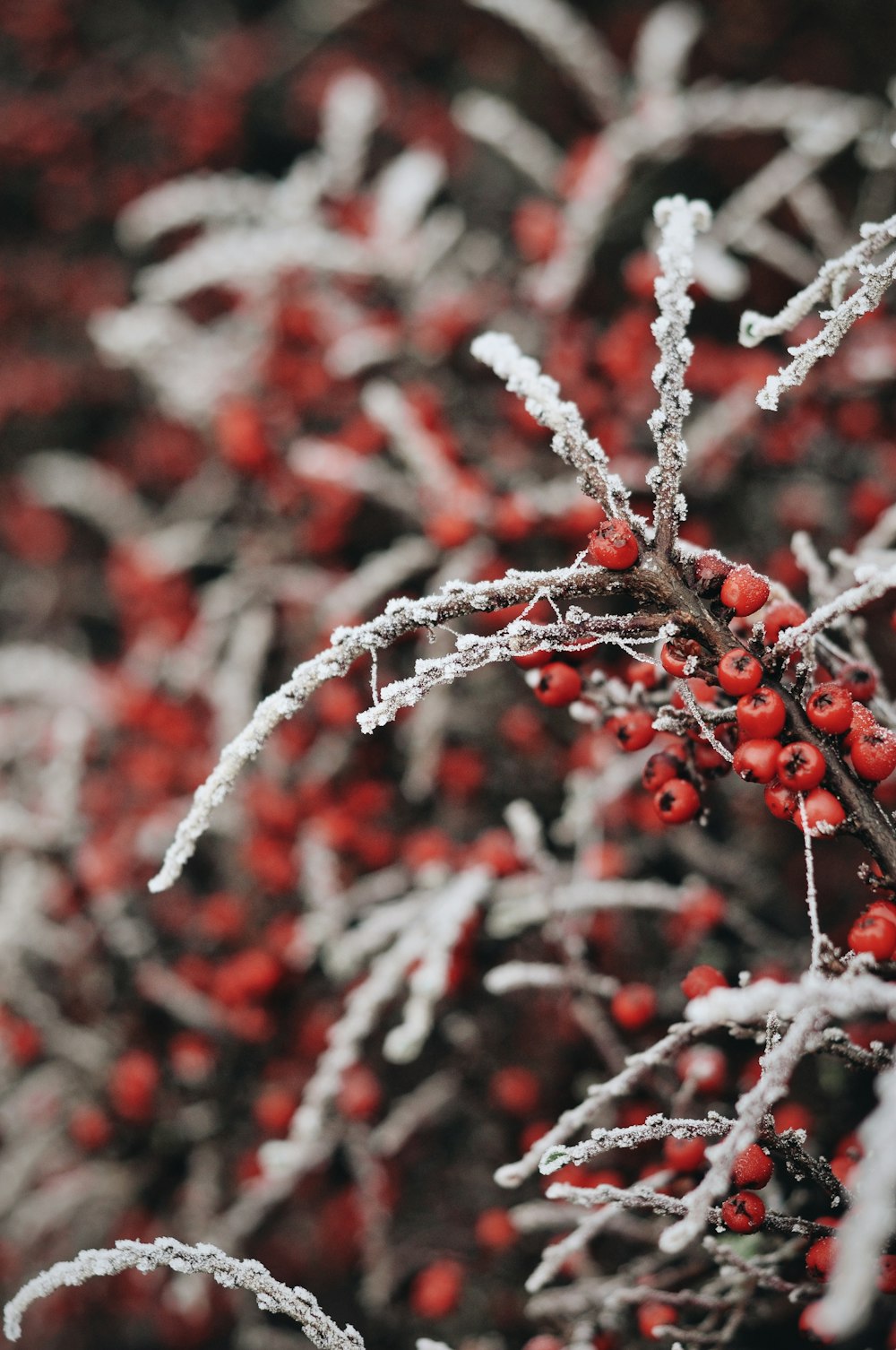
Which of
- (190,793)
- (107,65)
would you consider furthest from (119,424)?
(190,793)

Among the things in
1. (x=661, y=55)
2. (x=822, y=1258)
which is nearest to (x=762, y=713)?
(x=822, y=1258)

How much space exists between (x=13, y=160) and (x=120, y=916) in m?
3.16

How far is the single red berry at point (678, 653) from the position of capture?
2.92ft

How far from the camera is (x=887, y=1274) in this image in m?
0.89

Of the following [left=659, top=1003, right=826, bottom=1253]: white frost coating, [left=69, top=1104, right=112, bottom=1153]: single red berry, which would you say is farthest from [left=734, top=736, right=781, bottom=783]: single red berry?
[left=69, top=1104, right=112, bottom=1153]: single red berry

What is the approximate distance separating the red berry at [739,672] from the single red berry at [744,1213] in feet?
1.70

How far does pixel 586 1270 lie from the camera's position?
1.42m

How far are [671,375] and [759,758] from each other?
0.38m

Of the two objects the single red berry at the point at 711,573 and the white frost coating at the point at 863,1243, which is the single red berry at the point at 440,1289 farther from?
the single red berry at the point at 711,573

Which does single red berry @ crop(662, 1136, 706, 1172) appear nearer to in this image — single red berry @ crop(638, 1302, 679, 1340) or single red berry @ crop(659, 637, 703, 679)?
single red berry @ crop(638, 1302, 679, 1340)

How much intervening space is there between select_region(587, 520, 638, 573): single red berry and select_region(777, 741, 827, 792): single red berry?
0.79ft

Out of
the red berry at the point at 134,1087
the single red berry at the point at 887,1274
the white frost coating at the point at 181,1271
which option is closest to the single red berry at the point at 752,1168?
the single red berry at the point at 887,1274

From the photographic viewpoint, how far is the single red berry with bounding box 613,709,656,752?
1.01 meters

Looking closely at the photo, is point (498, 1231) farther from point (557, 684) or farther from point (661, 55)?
point (661, 55)
